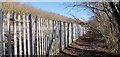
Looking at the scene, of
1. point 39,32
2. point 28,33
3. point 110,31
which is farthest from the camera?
point 110,31

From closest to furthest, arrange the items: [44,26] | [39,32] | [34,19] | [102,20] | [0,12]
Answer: [0,12] < [34,19] < [39,32] < [44,26] < [102,20]

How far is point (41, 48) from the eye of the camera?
9.20 metres

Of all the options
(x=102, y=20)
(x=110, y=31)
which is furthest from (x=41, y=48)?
(x=102, y=20)

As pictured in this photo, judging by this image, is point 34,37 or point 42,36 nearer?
point 34,37

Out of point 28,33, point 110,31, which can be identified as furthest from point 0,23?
point 110,31

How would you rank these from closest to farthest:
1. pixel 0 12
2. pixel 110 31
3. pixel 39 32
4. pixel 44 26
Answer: pixel 0 12
pixel 39 32
pixel 44 26
pixel 110 31

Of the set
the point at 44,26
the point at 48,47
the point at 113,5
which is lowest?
the point at 48,47

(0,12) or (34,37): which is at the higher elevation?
(0,12)

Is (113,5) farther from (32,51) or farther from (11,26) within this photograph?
(11,26)

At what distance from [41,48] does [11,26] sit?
2.73 meters

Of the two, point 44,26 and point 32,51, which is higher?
point 44,26

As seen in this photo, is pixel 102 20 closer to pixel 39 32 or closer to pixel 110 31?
pixel 110 31

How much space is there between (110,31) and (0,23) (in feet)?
30.5

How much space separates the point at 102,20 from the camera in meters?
15.7
